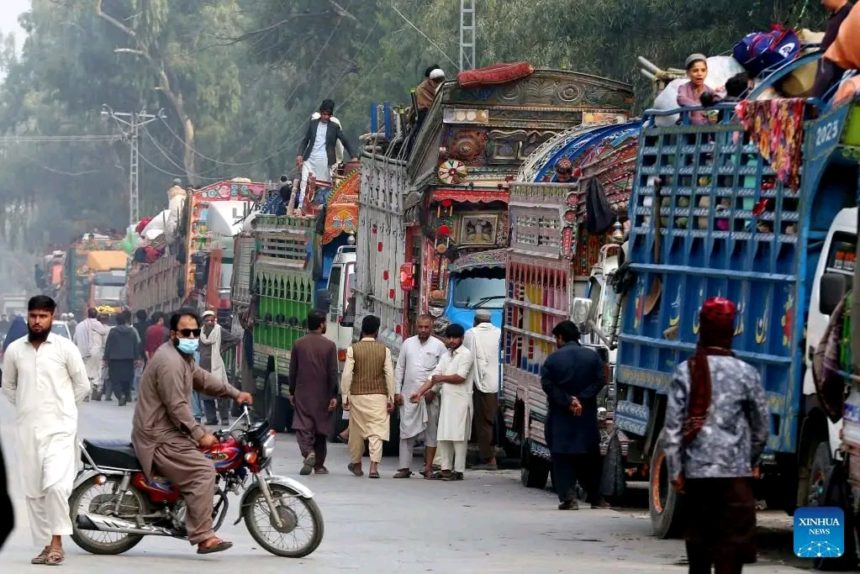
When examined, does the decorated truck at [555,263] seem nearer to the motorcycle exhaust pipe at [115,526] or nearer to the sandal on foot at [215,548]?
the sandal on foot at [215,548]

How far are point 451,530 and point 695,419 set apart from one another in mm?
5666

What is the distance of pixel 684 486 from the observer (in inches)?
336

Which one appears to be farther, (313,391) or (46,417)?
(313,391)

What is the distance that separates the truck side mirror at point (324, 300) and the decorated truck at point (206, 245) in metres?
8.99

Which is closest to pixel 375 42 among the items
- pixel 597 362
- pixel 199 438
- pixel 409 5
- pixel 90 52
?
pixel 409 5

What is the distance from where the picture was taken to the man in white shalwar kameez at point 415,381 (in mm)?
19078

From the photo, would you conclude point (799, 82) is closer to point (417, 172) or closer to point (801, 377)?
point (801, 377)

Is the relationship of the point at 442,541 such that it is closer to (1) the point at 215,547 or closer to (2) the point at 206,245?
(1) the point at 215,547

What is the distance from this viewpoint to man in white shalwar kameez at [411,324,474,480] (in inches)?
735

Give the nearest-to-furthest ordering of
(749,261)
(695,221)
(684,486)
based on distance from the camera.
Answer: (684,486), (749,261), (695,221)

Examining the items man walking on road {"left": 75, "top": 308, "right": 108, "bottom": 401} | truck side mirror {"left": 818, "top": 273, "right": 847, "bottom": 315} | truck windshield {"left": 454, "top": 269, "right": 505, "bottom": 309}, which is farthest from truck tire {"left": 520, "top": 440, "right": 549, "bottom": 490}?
man walking on road {"left": 75, "top": 308, "right": 108, "bottom": 401}

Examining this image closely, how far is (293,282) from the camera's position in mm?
27719

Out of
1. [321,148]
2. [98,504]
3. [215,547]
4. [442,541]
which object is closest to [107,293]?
[321,148]

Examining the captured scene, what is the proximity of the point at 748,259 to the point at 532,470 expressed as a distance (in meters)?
6.18
